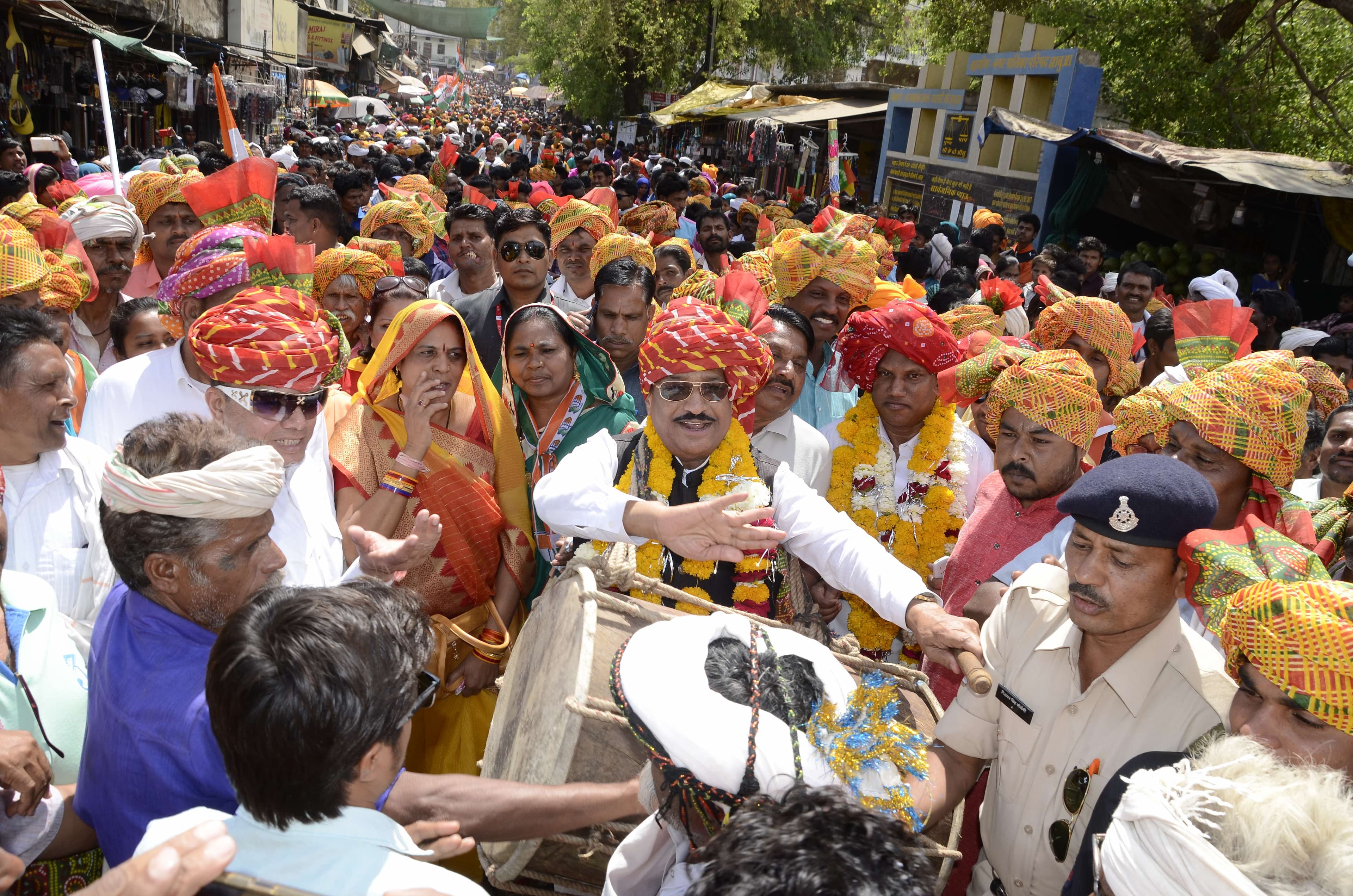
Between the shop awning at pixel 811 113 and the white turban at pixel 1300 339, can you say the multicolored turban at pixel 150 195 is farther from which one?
the shop awning at pixel 811 113

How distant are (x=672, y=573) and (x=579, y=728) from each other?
828 millimetres

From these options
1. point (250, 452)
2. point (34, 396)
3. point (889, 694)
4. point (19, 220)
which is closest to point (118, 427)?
point (34, 396)

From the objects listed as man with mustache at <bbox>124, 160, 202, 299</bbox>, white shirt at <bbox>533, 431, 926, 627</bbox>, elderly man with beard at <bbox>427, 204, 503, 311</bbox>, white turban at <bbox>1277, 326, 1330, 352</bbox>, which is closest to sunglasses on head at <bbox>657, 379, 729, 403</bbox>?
white shirt at <bbox>533, 431, 926, 627</bbox>

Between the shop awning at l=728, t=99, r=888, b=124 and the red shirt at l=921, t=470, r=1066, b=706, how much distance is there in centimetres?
1799

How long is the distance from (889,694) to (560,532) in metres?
1.23

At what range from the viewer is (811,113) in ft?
68.3

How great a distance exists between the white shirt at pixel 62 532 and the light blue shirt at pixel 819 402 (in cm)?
304

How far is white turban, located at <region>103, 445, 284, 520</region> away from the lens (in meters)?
1.92

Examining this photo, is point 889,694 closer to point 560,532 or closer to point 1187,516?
point 1187,516

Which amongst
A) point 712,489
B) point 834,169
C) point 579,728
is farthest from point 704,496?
point 834,169

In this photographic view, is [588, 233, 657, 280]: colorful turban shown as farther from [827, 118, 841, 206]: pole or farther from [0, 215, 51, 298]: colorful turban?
[827, 118, 841, 206]: pole

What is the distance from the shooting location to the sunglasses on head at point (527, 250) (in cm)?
578

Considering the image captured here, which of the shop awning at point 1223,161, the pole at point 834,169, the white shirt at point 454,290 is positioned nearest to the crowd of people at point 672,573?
the white shirt at point 454,290

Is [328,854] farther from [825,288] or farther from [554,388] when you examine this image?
[825,288]
